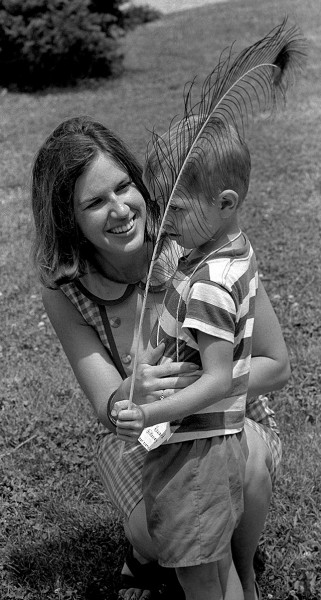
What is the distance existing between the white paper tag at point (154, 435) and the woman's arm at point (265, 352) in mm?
488

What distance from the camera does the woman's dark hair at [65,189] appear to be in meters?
2.70

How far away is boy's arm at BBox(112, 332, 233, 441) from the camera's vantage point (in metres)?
2.12

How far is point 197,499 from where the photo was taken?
2.33 m

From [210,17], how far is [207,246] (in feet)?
55.0

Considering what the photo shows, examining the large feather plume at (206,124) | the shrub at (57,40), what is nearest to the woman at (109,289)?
the large feather plume at (206,124)

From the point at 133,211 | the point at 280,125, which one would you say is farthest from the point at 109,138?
the point at 280,125

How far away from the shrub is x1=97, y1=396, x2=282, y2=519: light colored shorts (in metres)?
10.8

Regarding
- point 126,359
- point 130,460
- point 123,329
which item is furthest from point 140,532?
point 123,329

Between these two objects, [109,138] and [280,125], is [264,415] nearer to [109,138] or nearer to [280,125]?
[109,138]

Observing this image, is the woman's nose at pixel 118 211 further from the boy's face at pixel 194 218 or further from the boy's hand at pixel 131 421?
the boy's hand at pixel 131 421

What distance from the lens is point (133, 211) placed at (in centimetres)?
271

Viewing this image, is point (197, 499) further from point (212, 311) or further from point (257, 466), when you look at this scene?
point (212, 311)

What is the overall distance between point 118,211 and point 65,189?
20 centimetres

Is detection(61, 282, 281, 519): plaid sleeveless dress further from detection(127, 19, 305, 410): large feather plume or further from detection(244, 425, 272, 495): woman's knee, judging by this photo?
detection(127, 19, 305, 410): large feather plume
